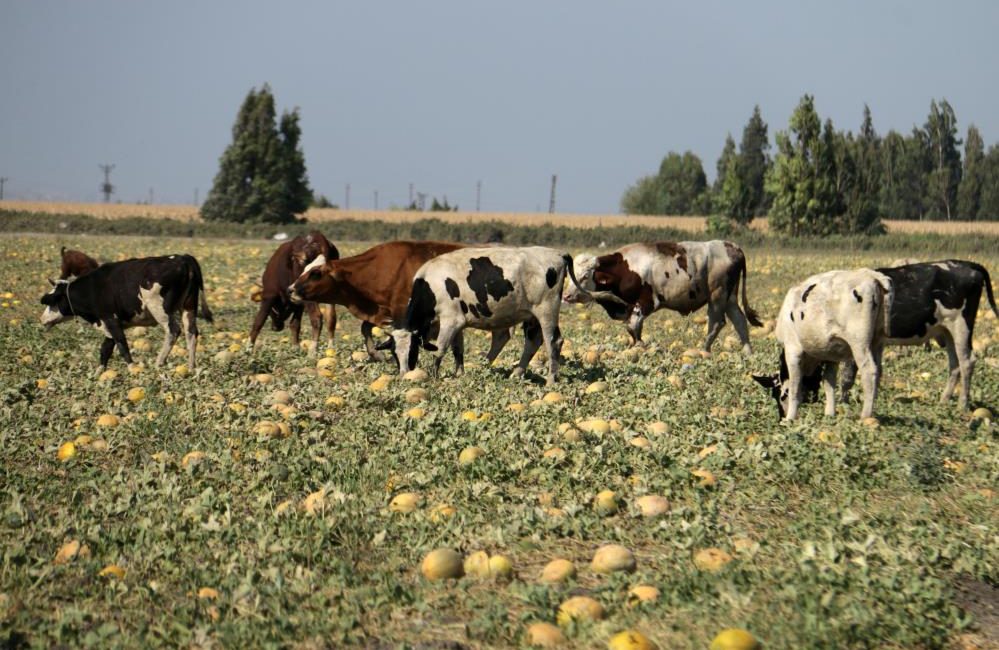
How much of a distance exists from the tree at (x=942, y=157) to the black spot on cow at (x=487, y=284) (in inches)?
4733

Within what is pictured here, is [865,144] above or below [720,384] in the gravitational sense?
above

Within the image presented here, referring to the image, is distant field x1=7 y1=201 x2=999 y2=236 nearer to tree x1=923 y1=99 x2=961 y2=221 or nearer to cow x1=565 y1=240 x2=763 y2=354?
tree x1=923 y1=99 x2=961 y2=221

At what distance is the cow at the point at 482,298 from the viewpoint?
1402cm

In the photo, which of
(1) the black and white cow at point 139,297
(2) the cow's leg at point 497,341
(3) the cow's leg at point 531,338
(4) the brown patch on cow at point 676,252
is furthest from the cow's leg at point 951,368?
(1) the black and white cow at point 139,297

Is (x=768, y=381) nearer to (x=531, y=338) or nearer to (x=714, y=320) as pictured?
(x=531, y=338)

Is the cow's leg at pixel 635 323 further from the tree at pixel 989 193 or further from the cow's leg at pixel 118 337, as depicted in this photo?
the tree at pixel 989 193

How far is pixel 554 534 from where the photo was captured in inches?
302

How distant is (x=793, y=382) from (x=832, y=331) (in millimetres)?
671

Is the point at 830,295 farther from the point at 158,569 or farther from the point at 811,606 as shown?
the point at 158,569

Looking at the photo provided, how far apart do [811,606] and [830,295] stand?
5921mm

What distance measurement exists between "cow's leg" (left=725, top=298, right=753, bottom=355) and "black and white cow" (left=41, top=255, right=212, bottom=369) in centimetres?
844

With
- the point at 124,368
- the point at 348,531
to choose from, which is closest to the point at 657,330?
the point at 124,368

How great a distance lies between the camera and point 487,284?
551 inches

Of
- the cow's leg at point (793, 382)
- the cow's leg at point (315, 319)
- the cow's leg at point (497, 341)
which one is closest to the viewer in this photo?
the cow's leg at point (793, 382)
